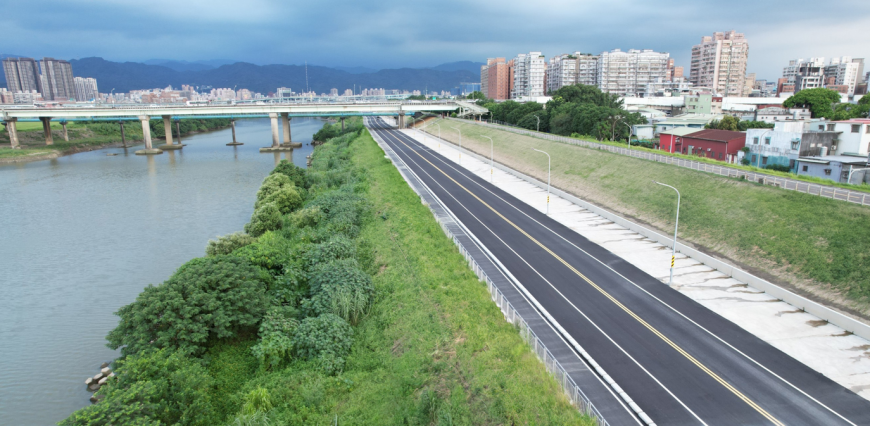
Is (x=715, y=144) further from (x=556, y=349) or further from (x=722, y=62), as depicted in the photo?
(x=722, y=62)

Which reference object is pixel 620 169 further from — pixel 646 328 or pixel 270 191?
pixel 270 191

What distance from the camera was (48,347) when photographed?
78.3 feet

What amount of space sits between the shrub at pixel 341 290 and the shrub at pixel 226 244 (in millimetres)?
Answer: 7432

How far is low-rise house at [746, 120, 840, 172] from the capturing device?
165 ft

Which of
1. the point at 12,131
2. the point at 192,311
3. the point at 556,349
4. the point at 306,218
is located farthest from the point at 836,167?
the point at 12,131

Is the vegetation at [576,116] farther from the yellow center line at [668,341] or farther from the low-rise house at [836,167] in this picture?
the yellow center line at [668,341]

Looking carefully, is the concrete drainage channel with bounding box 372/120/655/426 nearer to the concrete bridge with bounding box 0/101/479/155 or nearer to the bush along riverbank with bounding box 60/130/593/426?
the bush along riverbank with bounding box 60/130/593/426

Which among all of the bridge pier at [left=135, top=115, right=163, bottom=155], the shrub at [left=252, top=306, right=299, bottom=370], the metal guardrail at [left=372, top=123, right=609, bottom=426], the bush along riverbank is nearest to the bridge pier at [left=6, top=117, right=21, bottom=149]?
the bridge pier at [left=135, top=115, right=163, bottom=155]

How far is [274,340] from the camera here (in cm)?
2073

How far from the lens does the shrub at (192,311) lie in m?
19.6

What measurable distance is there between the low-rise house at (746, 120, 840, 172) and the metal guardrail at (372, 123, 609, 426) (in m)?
42.8

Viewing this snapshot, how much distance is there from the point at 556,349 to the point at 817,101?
9931 centimetres

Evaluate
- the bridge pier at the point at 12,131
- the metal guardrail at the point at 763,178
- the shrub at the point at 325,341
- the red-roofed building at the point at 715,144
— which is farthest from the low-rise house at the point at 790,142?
the bridge pier at the point at 12,131

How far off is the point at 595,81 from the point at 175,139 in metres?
148
